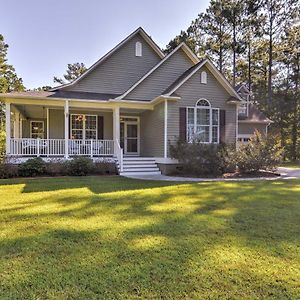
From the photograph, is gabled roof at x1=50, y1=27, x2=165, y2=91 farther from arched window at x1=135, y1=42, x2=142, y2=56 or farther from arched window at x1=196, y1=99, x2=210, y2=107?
arched window at x1=196, y1=99, x2=210, y2=107

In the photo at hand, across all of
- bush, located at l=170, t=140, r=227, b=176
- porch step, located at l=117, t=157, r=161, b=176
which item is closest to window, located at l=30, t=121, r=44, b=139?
porch step, located at l=117, t=157, r=161, b=176

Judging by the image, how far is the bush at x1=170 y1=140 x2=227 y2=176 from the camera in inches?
489

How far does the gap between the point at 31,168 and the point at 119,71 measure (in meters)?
7.83

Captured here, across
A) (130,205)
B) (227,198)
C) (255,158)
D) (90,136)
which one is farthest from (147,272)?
(90,136)

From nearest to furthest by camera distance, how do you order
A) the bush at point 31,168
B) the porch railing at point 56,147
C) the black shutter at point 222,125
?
the bush at point 31,168, the porch railing at point 56,147, the black shutter at point 222,125

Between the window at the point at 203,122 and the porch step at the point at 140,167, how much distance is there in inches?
85.5

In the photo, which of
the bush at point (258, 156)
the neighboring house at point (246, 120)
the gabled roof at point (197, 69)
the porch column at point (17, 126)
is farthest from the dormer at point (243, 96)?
the porch column at point (17, 126)

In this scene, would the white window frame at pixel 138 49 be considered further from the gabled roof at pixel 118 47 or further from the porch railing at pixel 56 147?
the porch railing at pixel 56 147

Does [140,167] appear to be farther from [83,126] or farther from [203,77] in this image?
[203,77]

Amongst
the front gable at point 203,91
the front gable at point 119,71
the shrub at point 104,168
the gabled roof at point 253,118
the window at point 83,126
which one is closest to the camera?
the shrub at point 104,168

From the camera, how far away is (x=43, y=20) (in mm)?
17719

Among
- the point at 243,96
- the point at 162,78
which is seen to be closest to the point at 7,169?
the point at 162,78

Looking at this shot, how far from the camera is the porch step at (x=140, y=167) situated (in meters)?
13.3

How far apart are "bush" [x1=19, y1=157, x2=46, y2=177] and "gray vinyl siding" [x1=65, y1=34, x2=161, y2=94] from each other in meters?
5.59
